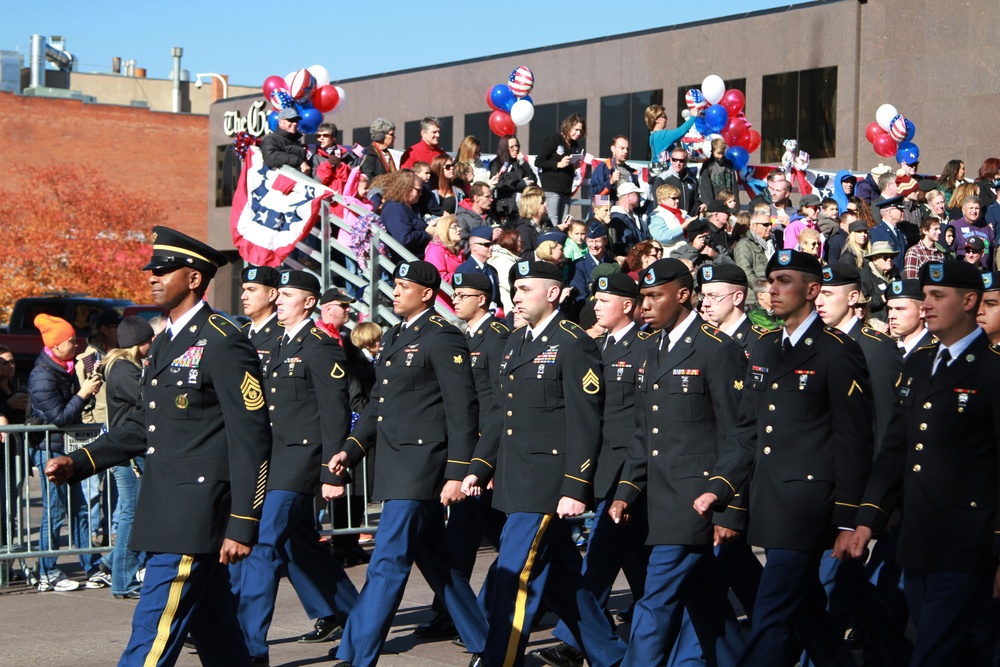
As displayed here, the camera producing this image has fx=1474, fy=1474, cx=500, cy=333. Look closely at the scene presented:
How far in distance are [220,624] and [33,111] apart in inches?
2451

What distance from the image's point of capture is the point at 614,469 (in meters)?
8.88

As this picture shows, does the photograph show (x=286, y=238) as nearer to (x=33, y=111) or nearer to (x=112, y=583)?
(x=112, y=583)

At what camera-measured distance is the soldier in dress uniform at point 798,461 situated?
641 cm

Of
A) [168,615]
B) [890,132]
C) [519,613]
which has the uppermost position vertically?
[890,132]

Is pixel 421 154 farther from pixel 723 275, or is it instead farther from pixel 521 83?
pixel 723 275

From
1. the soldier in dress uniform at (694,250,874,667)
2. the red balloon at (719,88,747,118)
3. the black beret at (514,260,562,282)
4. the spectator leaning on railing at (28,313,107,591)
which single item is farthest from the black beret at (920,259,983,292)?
the red balloon at (719,88,747,118)

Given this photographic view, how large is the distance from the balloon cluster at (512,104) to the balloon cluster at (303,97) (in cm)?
206

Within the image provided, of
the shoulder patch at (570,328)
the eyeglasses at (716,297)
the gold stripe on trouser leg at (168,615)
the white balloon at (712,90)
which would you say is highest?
the white balloon at (712,90)

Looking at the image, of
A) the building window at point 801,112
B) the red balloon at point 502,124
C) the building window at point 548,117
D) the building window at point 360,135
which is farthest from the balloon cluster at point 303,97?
the building window at point 360,135

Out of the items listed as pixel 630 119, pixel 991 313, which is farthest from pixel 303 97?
pixel 630 119

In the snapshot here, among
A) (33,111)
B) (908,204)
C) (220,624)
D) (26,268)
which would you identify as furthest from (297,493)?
(33,111)

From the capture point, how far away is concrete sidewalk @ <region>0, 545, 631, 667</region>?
8.25m

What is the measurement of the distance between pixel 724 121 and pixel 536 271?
1179cm

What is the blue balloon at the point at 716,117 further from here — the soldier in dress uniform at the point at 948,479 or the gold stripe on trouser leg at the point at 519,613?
the soldier in dress uniform at the point at 948,479
